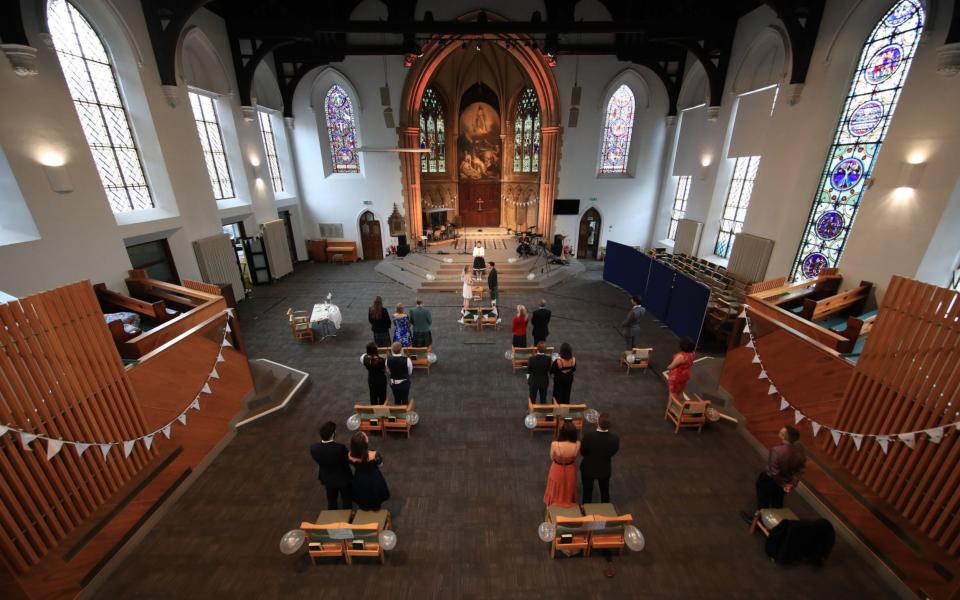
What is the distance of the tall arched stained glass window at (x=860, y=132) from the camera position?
20.5 feet

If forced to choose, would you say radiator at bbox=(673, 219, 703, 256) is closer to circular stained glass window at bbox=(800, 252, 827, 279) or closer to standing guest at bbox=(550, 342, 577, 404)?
circular stained glass window at bbox=(800, 252, 827, 279)

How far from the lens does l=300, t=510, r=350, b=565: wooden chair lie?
338cm

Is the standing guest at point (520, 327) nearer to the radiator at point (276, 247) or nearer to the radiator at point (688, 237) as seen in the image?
the radiator at point (688, 237)

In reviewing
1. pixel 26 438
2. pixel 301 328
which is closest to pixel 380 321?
pixel 301 328

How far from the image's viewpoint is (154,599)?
3279mm

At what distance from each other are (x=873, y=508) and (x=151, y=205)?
13.0m

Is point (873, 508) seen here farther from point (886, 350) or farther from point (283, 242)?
point (283, 242)

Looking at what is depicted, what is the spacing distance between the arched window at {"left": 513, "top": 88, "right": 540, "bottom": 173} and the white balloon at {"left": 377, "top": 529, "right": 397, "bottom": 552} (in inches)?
607

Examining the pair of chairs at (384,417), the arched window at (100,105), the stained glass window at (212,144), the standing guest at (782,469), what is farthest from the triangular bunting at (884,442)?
the stained glass window at (212,144)

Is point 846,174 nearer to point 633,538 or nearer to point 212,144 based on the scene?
point 633,538

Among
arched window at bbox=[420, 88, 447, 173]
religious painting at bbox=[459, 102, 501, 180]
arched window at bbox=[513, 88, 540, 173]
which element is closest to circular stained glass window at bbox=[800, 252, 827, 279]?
arched window at bbox=[513, 88, 540, 173]

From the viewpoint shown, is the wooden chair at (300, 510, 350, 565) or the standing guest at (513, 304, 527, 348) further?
the standing guest at (513, 304, 527, 348)

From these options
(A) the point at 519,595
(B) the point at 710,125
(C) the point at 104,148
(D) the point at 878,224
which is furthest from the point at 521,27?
(A) the point at 519,595

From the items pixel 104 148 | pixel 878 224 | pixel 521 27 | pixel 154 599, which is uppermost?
pixel 521 27
